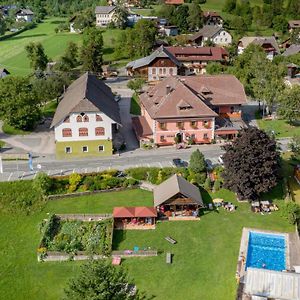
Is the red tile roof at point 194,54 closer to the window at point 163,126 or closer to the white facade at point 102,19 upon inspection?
the window at point 163,126

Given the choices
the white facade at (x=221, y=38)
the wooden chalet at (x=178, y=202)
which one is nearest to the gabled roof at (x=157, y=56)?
the white facade at (x=221, y=38)

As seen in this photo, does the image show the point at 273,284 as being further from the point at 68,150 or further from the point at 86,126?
the point at 68,150

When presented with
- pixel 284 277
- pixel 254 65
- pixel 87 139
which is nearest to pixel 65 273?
pixel 284 277

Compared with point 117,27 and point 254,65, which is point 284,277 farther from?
point 117,27

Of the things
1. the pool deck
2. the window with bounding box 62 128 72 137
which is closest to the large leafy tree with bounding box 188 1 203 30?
the window with bounding box 62 128 72 137

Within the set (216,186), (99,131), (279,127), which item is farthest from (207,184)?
(279,127)

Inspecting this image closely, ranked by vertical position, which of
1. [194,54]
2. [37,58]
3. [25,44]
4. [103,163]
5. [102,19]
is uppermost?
[103,163]

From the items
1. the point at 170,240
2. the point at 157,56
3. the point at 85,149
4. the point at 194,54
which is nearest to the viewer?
the point at 170,240
